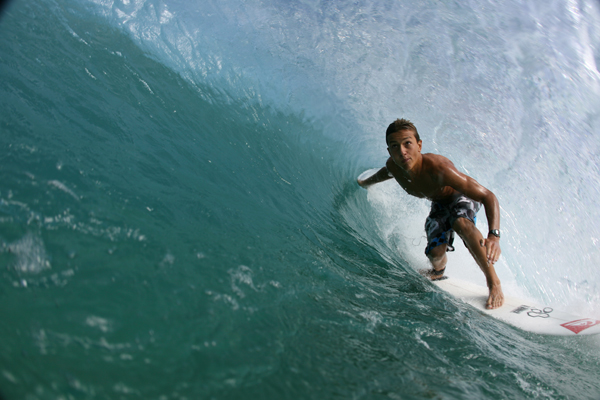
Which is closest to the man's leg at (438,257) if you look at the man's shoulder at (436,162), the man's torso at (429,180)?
the man's torso at (429,180)

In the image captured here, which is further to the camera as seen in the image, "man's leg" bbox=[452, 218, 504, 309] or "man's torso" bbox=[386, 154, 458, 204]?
"man's torso" bbox=[386, 154, 458, 204]

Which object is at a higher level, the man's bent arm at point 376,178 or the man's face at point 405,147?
the man's face at point 405,147

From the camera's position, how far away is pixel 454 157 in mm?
5820

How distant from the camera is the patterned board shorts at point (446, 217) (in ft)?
11.5

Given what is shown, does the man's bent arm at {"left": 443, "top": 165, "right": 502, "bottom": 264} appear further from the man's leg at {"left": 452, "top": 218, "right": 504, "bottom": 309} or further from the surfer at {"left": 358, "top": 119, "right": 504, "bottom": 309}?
the man's leg at {"left": 452, "top": 218, "right": 504, "bottom": 309}

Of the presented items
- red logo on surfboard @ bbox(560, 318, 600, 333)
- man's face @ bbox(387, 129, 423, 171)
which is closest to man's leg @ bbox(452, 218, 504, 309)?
red logo on surfboard @ bbox(560, 318, 600, 333)

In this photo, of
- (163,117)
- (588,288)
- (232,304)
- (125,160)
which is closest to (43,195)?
(125,160)

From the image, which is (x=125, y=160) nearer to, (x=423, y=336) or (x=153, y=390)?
(x=153, y=390)

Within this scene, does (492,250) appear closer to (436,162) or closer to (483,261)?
(483,261)

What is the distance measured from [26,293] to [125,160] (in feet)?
4.92

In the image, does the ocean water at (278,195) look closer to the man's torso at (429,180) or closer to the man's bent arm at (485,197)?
the man's bent arm at (485,197)

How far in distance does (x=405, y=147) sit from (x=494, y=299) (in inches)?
62.6

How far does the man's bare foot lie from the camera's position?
10.6ft

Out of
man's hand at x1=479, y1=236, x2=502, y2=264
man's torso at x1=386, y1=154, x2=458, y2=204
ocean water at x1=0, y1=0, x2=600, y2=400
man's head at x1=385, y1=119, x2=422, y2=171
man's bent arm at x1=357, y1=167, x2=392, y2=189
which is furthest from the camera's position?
man's bent arm at x1=357, y1=167, x2=392, y2=189
